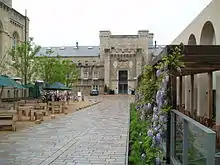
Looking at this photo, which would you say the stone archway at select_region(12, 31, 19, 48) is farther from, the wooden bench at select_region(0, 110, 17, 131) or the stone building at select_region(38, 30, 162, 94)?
the stone building at select_region(38, 30, 162, 94)

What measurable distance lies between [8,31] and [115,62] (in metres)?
44.3

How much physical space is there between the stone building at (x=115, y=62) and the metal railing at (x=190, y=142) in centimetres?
6772

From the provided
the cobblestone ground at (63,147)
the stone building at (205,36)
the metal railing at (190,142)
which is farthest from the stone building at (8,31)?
the metal railing at (190,142)

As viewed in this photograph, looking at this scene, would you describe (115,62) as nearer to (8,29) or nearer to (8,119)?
(8,29)

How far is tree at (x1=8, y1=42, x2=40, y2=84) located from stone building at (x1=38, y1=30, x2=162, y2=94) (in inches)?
1798

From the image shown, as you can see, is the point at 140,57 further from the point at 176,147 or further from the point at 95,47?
the point at 176,147

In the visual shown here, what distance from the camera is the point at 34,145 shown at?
950 cm

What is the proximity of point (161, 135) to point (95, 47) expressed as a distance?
81406mm

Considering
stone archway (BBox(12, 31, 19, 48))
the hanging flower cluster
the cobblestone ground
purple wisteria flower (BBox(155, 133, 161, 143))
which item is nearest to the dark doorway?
stone archway (BBox(12, 31, 19, 48))

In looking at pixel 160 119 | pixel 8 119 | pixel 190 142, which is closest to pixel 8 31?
pixel 8 119

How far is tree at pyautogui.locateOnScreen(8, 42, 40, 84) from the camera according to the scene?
27031 mm

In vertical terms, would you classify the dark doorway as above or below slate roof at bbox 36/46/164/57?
below

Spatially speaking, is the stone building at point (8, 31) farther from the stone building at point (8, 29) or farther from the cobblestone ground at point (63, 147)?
the cobblestone ground at point (63, 147)

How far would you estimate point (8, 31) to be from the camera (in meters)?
32.9
